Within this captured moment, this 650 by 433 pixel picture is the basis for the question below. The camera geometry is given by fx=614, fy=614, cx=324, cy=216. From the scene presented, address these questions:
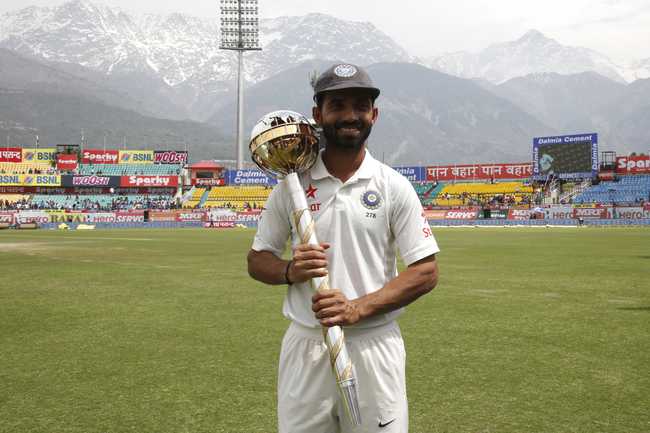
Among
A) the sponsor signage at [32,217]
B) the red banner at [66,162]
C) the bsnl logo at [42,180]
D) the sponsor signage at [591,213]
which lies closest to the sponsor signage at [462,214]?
the sponsor signage at [591,213]

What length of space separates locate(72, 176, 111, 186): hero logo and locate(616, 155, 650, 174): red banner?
63.3 m

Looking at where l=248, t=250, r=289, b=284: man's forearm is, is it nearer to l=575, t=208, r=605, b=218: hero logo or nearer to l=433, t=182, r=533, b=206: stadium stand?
l=575, t=208, r=605, b=218: hero logo

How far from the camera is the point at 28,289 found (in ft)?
46.7

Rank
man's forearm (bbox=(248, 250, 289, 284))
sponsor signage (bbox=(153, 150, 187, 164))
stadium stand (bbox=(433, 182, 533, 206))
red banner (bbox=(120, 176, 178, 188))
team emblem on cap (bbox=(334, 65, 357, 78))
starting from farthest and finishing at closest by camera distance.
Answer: sponsor signage (bbox=(153, 150, 187, 164)) → red banner (bbox=(120, 176, 178, 188)) → stadium stand (bbox=(433, 182, 533, 206)) → man's forearm (bbox=(248, 250, 289, 284)) → team emblem on cap (bbox=(334, 65, 357, 78))

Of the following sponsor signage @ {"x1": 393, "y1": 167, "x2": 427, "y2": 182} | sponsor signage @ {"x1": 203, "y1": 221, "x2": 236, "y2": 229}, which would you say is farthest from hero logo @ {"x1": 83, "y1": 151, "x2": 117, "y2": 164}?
sponsor signage @ {"x1": 393, "y1": 167, "x2": 427, "y2": 182}

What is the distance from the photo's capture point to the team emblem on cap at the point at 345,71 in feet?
10.1

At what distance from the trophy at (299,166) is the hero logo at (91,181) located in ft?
274

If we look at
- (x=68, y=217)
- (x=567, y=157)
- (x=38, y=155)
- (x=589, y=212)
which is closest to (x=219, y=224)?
(x=68, y=217)

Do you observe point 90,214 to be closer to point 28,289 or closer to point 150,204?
point 150,204

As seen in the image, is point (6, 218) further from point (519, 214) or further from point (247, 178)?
point (519, 214)

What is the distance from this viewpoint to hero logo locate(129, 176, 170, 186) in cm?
8238

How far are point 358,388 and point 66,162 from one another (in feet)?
306

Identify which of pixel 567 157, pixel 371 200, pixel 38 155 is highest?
pixel 38 155

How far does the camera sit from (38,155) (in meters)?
89.7
